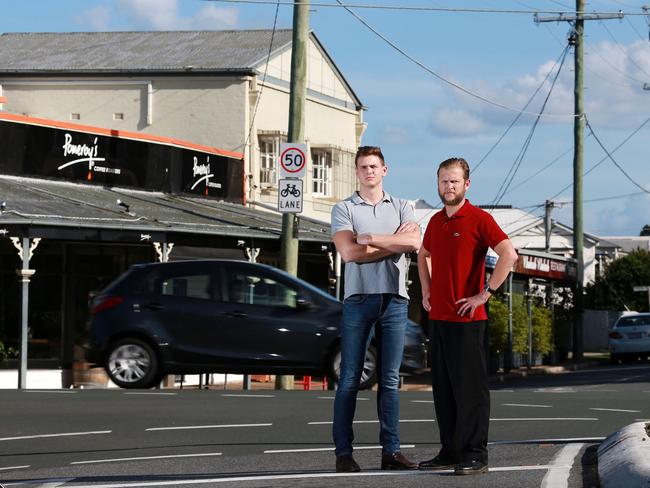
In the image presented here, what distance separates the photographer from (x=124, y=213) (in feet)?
82.7

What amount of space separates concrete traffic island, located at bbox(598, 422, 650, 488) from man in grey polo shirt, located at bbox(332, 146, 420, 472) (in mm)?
1212

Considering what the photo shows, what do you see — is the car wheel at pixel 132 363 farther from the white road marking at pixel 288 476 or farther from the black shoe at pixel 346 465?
the black shoe at pixel 346 465

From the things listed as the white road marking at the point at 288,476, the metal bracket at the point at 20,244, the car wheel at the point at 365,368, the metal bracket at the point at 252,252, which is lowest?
the white road marking at the point at 288,476

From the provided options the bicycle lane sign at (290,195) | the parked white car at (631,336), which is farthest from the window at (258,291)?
the parked white car at (631,336)

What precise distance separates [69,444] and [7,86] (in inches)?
1113

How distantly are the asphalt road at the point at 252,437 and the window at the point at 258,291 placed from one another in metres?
1.21

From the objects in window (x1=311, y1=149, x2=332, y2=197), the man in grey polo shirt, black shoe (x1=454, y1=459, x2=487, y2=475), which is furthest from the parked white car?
black shoe (x1=454, y1=459, x2=487, y2=475)

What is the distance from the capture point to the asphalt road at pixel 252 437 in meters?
8.27

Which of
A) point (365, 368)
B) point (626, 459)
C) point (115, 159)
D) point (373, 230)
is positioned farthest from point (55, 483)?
point (115, 159)

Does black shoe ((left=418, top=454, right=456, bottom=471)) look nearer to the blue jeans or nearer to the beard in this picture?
the blue jeans

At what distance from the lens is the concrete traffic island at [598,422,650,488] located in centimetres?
689

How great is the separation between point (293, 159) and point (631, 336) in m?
24.2

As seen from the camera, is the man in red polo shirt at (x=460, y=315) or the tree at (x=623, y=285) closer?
the man in red polo shirt at (x=460, y=315)

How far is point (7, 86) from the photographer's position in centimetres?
3847
